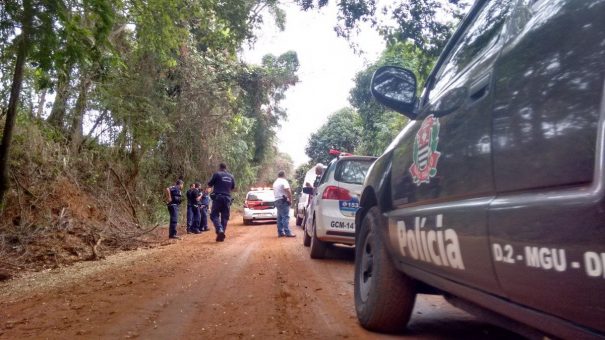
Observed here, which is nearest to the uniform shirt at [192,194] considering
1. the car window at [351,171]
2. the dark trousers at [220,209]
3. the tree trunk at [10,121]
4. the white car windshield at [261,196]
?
the dark trousers at [220,209]

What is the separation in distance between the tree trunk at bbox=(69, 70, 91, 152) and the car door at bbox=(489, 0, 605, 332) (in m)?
12.9

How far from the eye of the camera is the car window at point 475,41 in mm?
2705

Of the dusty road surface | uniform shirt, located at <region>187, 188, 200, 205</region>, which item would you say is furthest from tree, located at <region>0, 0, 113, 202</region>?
uniform shirt, located at <region>187, 188, 200, 205</region>

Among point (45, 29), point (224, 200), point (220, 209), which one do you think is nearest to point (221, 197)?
point (224, 200)

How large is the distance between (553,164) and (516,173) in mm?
245

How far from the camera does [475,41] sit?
3.05 meters

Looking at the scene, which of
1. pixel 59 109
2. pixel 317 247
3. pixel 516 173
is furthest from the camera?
pixel 59 109

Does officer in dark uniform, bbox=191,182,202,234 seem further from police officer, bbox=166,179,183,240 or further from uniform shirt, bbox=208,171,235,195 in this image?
uniform shirt, bbox=208,171,235,195

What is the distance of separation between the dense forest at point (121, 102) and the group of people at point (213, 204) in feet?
3.64

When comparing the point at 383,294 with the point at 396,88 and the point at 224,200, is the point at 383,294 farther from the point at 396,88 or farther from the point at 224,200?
the point at 224,200

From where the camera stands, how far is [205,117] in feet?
65.0

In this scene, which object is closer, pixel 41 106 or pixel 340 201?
pixel 340 201

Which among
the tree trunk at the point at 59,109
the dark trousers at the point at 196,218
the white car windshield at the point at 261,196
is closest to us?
the tree trunk at the point at 59,109

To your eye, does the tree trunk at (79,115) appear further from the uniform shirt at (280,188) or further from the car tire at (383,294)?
the car tire at (383,294)
